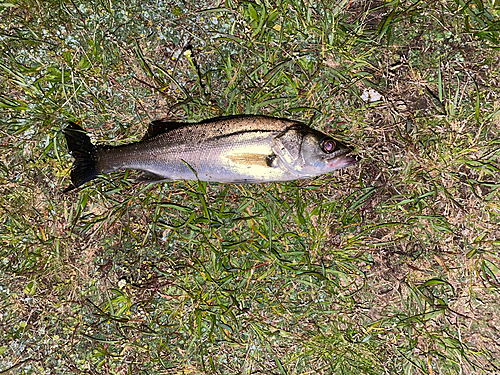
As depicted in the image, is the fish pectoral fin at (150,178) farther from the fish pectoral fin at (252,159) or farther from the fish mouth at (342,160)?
the fish mouth at (342,160)

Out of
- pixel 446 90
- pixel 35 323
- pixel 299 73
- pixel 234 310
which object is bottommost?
pixel 234 310

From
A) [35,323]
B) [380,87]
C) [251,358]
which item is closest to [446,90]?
[380,87]

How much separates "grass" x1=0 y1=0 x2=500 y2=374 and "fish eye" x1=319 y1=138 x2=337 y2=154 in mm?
609

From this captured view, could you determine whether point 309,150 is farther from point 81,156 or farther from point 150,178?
point 81,156

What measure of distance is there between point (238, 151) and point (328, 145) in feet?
2.88

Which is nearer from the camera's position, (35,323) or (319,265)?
(319,265)

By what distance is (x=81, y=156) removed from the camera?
11.4 feet

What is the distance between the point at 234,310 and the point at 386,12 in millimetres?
3902

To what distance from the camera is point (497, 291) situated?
353 centimetres

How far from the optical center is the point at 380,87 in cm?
358

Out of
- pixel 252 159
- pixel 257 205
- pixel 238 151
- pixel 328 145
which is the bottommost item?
pixel 257 205

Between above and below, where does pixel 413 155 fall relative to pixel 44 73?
below

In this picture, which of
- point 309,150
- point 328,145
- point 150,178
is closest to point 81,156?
point 150,178

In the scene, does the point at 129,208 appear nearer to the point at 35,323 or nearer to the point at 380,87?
the point at 35,323
